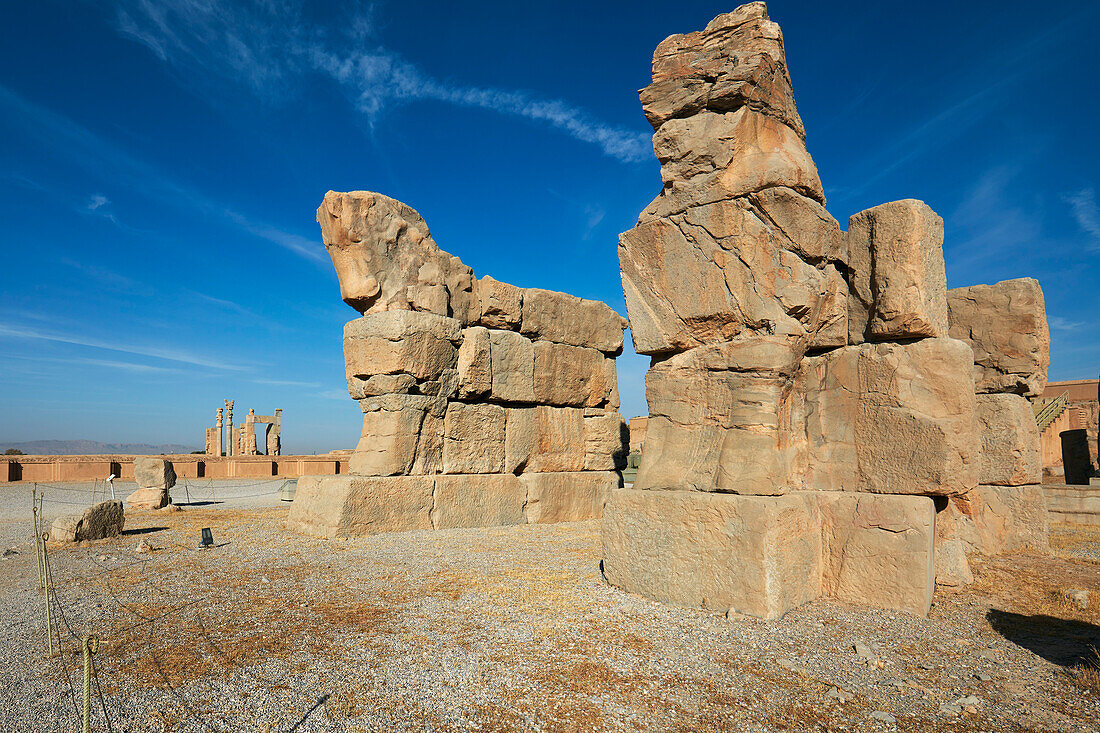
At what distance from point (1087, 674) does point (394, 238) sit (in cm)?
694

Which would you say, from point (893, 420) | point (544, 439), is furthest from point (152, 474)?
point (893, 420)

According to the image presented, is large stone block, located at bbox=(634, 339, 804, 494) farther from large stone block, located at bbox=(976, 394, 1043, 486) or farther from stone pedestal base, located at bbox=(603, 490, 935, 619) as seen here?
large stone block, located at bbox=(976, 394, 1043, 486)

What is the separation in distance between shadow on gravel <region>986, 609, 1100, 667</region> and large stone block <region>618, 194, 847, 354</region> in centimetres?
195

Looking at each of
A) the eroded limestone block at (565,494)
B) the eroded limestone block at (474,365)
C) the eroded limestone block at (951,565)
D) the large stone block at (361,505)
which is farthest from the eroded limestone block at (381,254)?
the eroded limestone block at (951,565)

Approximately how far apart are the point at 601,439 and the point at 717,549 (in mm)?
5330

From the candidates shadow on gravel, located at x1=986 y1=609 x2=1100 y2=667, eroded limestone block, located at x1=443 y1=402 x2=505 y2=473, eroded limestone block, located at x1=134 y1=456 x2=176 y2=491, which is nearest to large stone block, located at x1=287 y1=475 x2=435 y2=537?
eroded limestone block, located at x1=443 y1=402 x2=505 y2=473

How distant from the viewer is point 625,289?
15.3 feet

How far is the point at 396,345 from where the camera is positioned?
6977mm

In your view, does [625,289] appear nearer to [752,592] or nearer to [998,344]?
[752,592]

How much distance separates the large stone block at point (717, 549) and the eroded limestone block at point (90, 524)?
6.01 meters

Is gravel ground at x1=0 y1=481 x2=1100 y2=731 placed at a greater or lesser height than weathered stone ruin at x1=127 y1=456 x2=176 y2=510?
lesser

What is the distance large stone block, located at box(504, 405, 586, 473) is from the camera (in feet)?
26.8

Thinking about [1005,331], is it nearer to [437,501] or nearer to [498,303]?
[498,303]

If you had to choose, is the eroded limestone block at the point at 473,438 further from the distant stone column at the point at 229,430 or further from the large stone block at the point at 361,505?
the distant stone column at the point at 229,430
